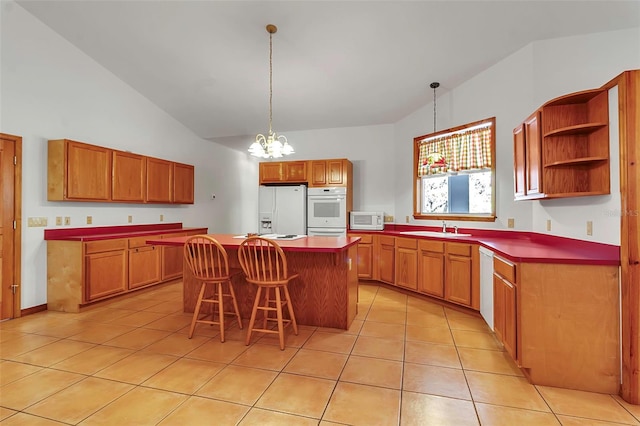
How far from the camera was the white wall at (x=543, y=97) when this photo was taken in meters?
2.40

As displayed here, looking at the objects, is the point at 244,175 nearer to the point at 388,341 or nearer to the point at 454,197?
the point at 454,197

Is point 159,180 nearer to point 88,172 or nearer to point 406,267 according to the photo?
point 88,172

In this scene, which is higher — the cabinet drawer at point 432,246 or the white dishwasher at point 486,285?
the cabinet drawer at point 432,246

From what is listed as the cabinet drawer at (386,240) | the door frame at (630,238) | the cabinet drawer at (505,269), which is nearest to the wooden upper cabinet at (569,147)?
the door frame at (630,238)

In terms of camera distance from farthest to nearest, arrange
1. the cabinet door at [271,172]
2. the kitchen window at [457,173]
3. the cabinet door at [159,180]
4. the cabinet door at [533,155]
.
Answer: the cabinet door at [271,172] → the cabinet door at [159,180] → the kitchen window at [457,173] → the cabinet door at [533,155]

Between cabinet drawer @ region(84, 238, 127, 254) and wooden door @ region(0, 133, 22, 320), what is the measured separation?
0.66 m

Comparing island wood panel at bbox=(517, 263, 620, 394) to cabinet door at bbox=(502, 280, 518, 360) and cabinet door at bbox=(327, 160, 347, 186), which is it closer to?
cabinet door at bbox=(502, 280, 518, 360)

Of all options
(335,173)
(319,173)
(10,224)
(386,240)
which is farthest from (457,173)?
(10,224)

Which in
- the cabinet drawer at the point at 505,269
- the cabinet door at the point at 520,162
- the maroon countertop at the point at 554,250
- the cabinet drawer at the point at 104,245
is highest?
the cabinet door at the point at 520,162

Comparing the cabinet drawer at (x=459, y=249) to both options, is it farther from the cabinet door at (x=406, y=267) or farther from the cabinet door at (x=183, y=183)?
the cabinet door at (x=183, y=183)

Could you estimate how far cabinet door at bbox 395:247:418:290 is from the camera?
163 inches

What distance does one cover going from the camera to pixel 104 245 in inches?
149

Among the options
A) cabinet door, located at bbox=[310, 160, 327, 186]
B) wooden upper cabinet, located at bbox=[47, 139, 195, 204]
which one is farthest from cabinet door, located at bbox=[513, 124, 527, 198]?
wooden upper cabinet, located at bbox=[47, 139, 195, 204]

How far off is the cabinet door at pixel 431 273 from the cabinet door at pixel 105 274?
12.8 ft
